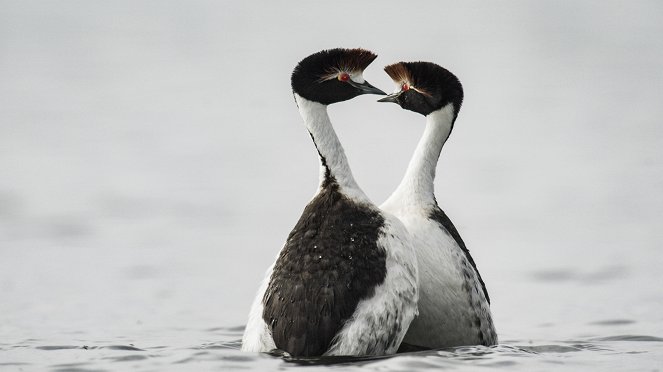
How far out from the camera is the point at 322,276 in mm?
10898

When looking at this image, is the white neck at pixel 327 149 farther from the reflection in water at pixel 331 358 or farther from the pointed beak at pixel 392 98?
the reflection in water at pixel 331 358

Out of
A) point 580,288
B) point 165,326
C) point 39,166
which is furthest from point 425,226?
point 39,166

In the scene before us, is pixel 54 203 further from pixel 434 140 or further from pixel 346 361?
pixel 346 361

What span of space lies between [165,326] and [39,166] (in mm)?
7792

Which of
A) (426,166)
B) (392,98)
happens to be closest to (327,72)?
(392,98)

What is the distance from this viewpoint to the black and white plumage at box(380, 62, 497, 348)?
11.9 meters

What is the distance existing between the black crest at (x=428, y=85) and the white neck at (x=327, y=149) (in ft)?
3.21

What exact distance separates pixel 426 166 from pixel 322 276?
2.00m

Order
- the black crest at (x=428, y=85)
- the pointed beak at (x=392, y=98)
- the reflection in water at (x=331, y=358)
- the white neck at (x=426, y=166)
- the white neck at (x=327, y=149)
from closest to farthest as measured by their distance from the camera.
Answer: the reflection in water at (x=331, y=358), the white neck at (x=327, y=149), the white neck at (x=426, y=166), the black crest at (x=428, y=85), the pointed beak at (x=392, y=98)

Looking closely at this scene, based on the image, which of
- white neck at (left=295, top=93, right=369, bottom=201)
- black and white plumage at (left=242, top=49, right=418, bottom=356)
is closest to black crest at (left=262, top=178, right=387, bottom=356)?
black and white plumage at (left=242, top=49, right=418, bottom=356)

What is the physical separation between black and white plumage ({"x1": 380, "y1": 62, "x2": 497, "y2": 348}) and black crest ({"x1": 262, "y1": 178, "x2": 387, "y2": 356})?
2.71ft

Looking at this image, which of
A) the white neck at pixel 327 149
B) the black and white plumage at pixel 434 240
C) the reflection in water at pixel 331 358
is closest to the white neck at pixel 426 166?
the black and white plumage at pixel 434 240

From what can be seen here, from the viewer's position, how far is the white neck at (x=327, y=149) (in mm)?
11648

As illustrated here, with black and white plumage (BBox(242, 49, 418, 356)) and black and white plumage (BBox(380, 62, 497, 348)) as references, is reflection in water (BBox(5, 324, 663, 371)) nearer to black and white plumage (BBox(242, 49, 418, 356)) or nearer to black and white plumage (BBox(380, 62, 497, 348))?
black and white plumage (BBox(242, 49, 418, 356))
